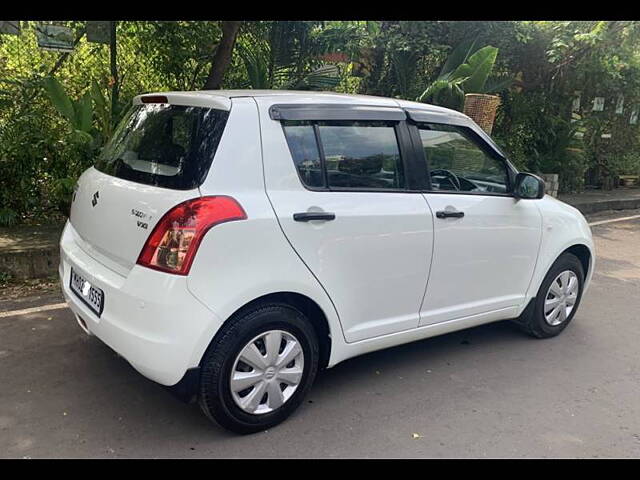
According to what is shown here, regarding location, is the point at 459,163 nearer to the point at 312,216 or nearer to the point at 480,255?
the point at 480,255

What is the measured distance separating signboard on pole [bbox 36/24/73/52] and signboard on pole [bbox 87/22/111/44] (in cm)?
22

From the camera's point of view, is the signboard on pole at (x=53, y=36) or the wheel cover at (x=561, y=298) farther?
the signboard on pole at (x=53, y=36)

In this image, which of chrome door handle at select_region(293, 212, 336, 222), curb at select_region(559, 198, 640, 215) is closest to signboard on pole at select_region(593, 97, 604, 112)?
curb at select_region(559, 198, 640, 215)

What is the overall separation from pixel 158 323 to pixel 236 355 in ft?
1.41

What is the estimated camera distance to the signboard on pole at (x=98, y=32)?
276 inches

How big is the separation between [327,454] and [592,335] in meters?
2.82

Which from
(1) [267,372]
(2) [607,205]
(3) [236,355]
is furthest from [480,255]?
(2) [607,205]

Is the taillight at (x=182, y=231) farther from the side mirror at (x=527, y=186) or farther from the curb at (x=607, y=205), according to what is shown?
the curb at (x=607, y=205)

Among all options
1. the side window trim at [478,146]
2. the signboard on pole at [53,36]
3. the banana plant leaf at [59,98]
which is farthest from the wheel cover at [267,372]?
the signboard on pole at [53,36]

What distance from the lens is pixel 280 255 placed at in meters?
2.84
